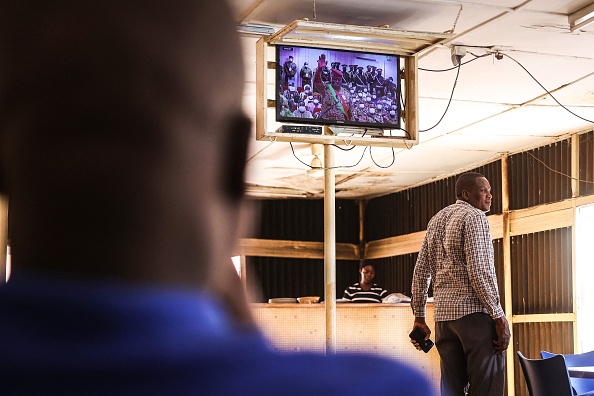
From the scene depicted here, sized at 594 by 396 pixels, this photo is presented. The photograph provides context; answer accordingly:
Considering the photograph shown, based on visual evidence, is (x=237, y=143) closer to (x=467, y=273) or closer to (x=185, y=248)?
(x=185, y=248)

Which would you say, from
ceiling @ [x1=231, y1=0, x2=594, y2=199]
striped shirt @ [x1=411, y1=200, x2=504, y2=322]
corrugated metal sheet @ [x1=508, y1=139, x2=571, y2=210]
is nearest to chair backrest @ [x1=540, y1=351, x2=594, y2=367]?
striped shirt @ [x1=411, y1=200, x2=504, y2=322]

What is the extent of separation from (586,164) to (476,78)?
7.67 ft

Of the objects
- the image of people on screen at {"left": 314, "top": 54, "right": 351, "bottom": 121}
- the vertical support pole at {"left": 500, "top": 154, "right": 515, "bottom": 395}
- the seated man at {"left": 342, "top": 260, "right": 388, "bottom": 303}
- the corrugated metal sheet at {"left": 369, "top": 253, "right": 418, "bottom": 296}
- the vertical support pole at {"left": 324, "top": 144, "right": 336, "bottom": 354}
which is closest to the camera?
the image of people on screen at {"left": 314, "top": 54, "right": 351, "bottom": 121}

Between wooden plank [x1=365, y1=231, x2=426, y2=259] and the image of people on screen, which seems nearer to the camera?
the image of people on screen

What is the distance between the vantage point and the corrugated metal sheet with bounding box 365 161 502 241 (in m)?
10.6

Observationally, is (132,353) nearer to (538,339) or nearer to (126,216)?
(126,216)

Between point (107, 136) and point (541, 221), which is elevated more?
point (541, 221)

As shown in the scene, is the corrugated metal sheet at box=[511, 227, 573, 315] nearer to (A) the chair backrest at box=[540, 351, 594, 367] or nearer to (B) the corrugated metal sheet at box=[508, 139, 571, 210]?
(B) the corrugated metal sheet at box=[508, 139, 571, 210]

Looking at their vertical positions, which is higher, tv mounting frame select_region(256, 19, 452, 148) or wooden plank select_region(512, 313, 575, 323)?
tv mounting frame select_region(256, 19, 452, 148)

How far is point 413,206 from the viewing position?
41.2 ft

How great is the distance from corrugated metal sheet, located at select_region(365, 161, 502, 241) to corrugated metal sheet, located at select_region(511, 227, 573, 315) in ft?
2.25

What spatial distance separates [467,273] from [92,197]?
16.1 feet

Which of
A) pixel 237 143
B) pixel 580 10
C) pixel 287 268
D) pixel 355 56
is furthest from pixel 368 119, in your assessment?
pixel 287 268

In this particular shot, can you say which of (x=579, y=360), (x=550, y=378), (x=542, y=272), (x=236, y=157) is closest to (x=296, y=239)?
(x=542, y=272)
